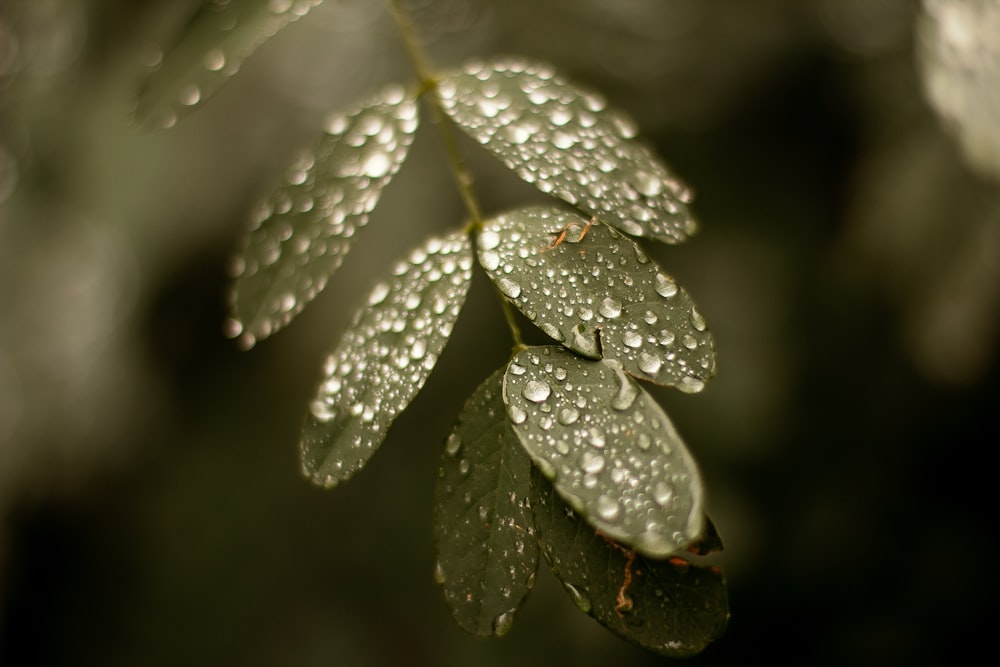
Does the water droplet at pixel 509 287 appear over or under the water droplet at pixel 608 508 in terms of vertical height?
over

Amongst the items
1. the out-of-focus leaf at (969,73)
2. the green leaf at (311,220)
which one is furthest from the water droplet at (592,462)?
the out-of-focus leaf at (969,73)

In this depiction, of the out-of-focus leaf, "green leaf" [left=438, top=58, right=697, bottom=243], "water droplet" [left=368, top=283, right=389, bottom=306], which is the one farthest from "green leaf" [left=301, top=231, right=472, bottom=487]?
the out-of-focus leaf

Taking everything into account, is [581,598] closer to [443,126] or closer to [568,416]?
[568,416]

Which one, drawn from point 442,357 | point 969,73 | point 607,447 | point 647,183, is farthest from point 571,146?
point 442,357

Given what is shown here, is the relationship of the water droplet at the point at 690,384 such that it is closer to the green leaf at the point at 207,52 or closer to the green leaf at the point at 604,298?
the green leaf at the point at 604,298

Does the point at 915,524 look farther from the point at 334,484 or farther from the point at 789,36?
the point at 334,484
